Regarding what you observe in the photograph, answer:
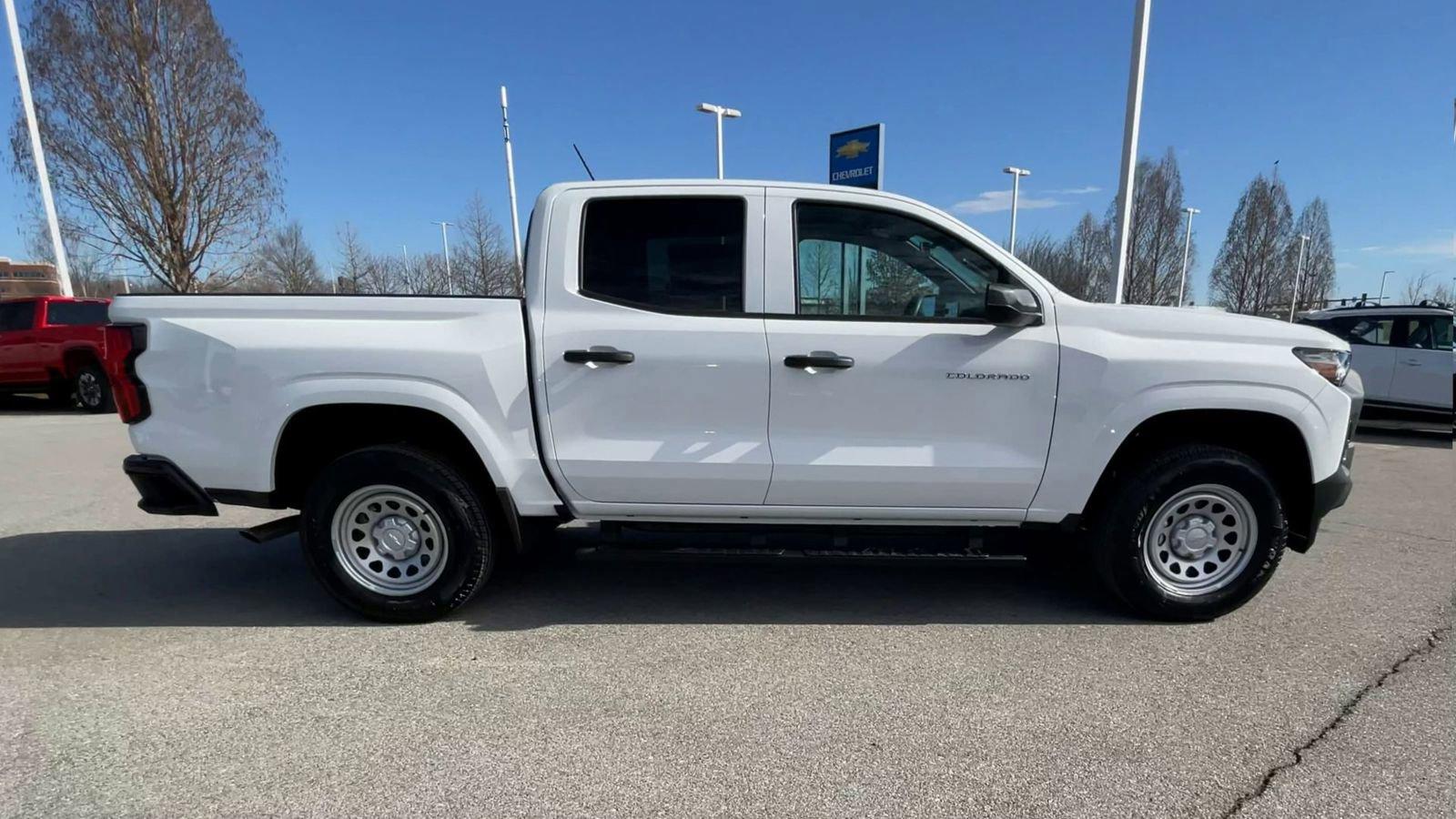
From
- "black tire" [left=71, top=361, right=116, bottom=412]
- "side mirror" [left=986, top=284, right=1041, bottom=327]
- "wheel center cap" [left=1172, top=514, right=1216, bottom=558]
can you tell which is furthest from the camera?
"black tire" [left=71, top=361, right=116, bottom=412]

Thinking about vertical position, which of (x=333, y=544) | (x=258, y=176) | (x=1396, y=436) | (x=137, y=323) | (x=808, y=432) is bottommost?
(x=1396, y=436)

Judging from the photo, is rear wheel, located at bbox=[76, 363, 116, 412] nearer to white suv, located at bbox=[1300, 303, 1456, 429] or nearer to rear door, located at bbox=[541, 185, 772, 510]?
rear door, located at bbox=[541, 185, 772, 510]

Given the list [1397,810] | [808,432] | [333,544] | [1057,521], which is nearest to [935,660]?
[1057,521]

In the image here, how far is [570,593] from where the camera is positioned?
Result: 396cm

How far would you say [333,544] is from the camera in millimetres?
3477

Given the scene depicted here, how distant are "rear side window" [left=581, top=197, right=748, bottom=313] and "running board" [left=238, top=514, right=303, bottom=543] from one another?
1927mm

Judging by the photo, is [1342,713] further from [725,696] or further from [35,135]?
[35,135]

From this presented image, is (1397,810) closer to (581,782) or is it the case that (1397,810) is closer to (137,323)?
(581,782)

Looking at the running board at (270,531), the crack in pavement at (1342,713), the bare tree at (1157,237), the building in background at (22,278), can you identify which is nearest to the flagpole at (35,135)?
the running board at (270,531)

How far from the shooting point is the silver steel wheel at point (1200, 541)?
11.3 ft

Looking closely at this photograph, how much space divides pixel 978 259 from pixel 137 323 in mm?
3892

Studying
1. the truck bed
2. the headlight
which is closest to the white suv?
the headlight

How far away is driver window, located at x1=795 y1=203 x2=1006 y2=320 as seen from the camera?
3375 millimetres

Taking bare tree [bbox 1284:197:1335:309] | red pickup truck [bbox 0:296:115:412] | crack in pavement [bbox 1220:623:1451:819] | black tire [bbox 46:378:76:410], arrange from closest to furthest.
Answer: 1. crack in pavement [bbox 1220:623:1451:819]
2. red pickup truck [bbox 0:296:115:412]
3. black tire [bbox 46:378:76:410]
4. bare tree [bbox 1284:197:1335:309]
